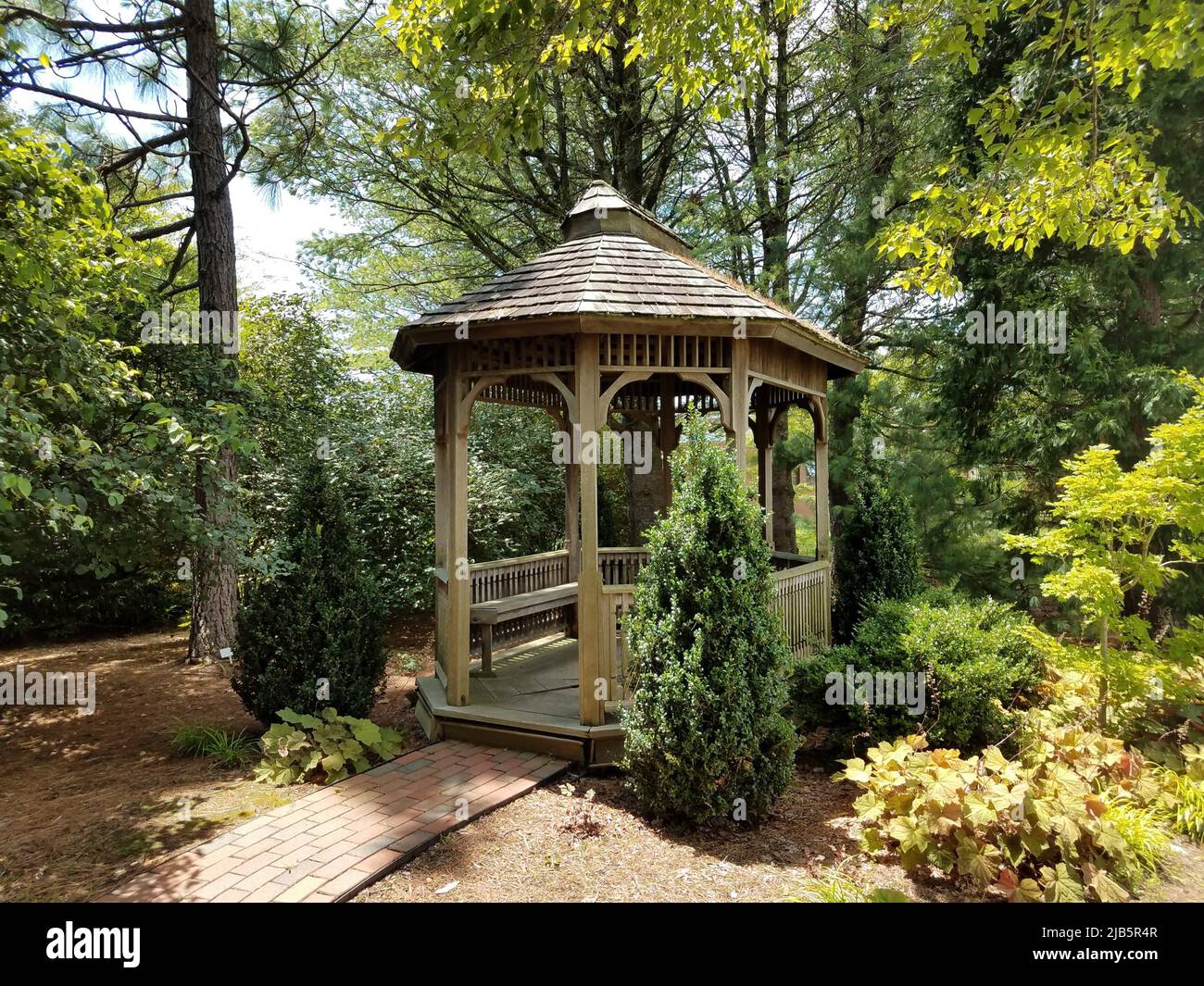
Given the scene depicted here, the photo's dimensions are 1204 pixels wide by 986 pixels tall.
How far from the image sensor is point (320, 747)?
5246 millimetres

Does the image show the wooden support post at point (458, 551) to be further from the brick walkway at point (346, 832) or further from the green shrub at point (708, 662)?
the green shrub at point (708, 662)

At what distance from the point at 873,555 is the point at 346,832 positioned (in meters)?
5.82

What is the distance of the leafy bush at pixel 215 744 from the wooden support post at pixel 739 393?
4.90 metres

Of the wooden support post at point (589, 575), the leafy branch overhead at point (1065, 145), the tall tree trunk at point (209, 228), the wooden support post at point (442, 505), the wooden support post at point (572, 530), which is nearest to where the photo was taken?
the leafy branch overhead at point (1065, 145)

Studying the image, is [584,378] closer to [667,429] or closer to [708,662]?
[708,662]

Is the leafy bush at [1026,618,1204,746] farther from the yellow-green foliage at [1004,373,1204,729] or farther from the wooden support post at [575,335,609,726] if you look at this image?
the wooden support post at [575,335,609,726]

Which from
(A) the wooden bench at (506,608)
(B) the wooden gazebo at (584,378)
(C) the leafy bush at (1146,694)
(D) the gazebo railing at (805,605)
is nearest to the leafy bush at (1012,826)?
(C) the leafy bush at (1146,694)

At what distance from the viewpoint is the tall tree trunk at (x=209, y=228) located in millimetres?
8680

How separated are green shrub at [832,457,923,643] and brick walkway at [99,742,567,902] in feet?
13.1

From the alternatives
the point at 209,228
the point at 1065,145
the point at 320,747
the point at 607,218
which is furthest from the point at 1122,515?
the point at 209,228

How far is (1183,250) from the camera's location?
8.13m

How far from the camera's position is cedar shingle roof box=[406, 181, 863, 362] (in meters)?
5.37

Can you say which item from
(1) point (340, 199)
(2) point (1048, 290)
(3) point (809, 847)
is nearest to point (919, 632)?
(3) point (809, 847)

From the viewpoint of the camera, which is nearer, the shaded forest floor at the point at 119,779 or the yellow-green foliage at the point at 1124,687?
the shaded forest floor at the point at 119,779
